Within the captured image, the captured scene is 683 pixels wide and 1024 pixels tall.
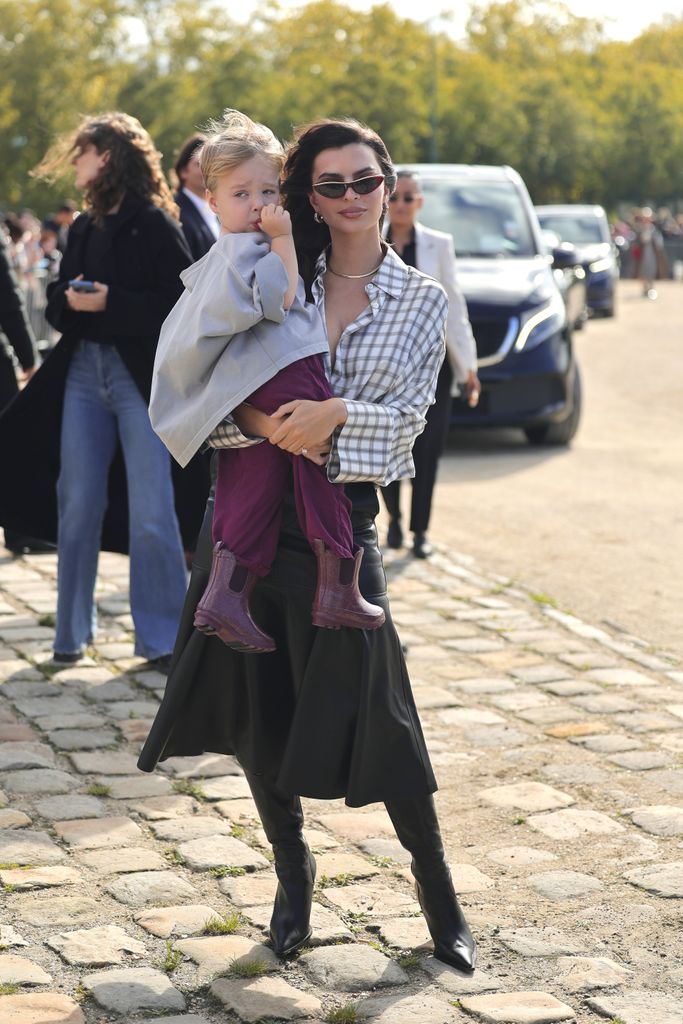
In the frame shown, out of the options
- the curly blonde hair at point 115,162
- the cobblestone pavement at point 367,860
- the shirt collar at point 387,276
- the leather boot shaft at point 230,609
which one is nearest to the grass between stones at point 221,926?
the cobblestone pavement at point 367,860

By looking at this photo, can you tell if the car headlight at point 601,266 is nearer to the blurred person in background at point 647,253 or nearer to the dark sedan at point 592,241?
the dark sedan at point 592,241

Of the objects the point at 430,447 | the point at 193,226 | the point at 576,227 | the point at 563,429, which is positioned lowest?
the point at 563,429

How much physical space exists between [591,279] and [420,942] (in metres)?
25.5

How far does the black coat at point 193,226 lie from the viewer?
25.3 ft

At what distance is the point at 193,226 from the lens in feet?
25.4

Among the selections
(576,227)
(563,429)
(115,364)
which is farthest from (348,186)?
(576,227)

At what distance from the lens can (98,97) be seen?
46.2 meters

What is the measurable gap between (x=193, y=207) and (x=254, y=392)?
427cm

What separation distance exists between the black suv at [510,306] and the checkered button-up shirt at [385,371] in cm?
911

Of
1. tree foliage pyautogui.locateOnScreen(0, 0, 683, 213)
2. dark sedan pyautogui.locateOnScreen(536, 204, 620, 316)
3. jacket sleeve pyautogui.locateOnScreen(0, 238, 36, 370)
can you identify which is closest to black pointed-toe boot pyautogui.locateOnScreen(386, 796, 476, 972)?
jacket sleeve pyautogui.locateOnScreen(0, 238, 36, 370)

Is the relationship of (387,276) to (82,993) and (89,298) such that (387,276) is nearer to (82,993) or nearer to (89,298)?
(82,993)

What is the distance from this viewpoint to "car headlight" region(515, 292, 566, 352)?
13.0 metres

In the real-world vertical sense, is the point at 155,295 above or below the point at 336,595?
above

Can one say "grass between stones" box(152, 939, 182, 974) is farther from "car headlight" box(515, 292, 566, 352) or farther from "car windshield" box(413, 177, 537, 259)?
"car windshield" box(413, 177, 537, 259)
